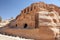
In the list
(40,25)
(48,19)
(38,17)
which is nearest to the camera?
(40,25)

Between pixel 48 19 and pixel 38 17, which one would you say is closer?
pixel 48 19

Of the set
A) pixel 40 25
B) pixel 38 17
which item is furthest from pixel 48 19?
pixel 38 17

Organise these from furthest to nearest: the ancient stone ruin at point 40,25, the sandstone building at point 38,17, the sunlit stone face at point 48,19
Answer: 1. the sandstone building at point 38,17
2. the sunlit stone face at point 48,19
3. the ancient stone ruin at point 40,25

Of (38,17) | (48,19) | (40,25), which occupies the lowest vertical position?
(40,25)

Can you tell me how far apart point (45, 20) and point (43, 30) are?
1977 millimetres

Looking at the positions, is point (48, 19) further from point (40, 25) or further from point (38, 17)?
point (38, 17)

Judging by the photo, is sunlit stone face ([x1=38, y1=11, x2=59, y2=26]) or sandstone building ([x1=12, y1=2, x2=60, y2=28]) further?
sandstone building ([x1=12, y1=2, x2=60, y2=28])

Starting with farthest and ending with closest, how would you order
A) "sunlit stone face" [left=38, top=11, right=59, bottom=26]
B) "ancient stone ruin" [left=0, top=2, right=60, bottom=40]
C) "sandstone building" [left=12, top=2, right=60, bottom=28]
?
1. "sandstone building" [left=12, top=2, right=60, bottom=28]
2. "sunlit stone face" [left=38, top=11, right=59, bottom=26]
3. "ancient stone ruin" [left=0, top=2, right=60, bottom=40]

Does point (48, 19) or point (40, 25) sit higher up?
point (48, 19)

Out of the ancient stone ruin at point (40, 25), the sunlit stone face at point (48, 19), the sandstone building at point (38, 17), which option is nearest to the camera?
the ancient stone ruin at point (40, 25)

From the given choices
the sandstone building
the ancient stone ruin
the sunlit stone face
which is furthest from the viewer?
the sandstone building

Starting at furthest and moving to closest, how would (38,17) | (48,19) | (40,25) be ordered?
(38,17) < (48,19) < (40,25)

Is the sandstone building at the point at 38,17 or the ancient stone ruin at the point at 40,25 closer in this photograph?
the ancient stone ruin at the point at 40,25

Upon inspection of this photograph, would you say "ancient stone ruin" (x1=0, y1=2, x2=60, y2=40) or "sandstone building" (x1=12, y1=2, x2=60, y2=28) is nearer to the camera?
"ancient stone ruin" (x1=0, y1=2, x2=60, y2=40)
